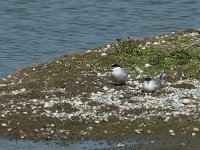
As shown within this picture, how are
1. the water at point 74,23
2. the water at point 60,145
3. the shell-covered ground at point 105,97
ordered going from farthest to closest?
the water at point 74,23 < the shell-covered ground at point 105,97 < the water at point 60,145

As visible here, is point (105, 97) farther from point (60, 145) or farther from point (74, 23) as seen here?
point (74, 23)

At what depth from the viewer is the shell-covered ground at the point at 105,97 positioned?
1830 cm

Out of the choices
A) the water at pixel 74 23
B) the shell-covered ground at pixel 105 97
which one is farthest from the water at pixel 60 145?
the water at pixel 74 23

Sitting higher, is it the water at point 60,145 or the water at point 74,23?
the water at point 74,23

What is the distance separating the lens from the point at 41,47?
32.6 m

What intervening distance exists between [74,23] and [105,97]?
1744 centimetres

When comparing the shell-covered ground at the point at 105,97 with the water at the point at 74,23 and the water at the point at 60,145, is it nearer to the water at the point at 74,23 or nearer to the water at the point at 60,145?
the water at the point at 60,145

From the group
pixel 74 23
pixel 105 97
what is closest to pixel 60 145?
pixel 105 97

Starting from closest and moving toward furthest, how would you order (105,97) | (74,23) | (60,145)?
(60,145)
(105,97)
(74,23)

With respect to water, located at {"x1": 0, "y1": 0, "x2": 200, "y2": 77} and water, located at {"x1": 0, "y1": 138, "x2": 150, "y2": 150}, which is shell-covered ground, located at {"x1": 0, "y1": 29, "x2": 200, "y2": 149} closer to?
water, located at {"x1": 0, "y1": 138, "x2": 150, "y2": 150}

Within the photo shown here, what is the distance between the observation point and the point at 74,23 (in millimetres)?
37406

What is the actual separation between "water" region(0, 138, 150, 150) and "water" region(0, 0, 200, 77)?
387 inches

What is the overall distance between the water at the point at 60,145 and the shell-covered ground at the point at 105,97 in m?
0.28

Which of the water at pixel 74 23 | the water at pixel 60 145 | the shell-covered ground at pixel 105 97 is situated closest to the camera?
the water at pixel 60 145
